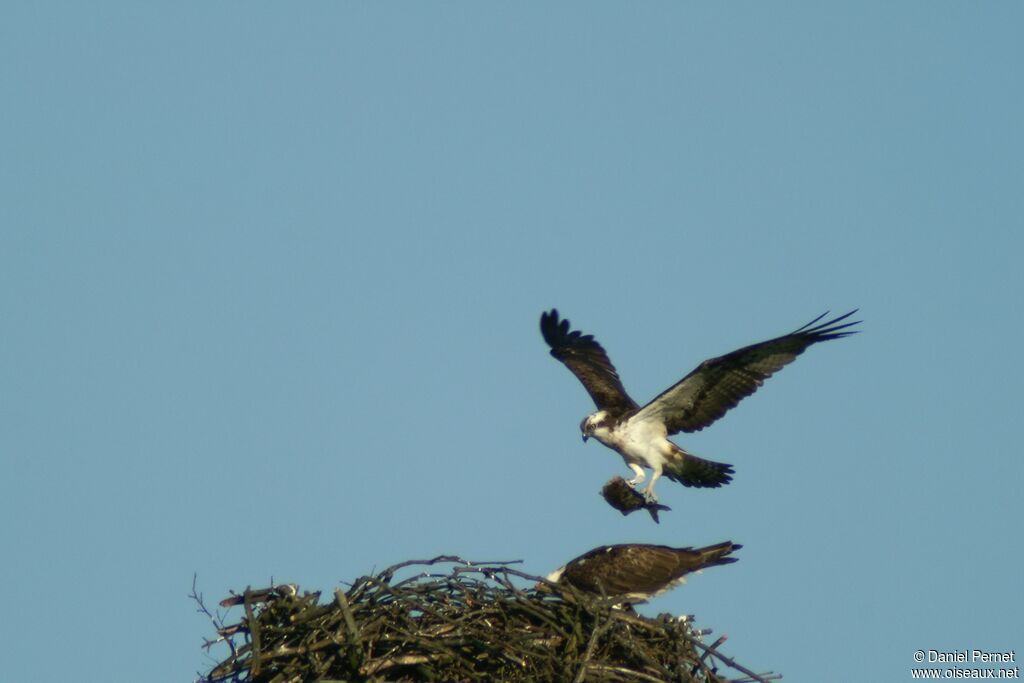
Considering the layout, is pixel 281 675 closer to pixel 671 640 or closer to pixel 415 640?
pixel 415 640

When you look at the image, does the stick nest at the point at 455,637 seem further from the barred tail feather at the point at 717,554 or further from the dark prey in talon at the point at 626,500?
the dark prey in talon at the point at 626,500

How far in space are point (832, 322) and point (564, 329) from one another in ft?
10.5

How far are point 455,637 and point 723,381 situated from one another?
3973mm

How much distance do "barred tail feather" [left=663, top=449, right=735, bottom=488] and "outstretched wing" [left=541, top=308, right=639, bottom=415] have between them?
1.21 meters

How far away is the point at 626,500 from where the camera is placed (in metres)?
11.6

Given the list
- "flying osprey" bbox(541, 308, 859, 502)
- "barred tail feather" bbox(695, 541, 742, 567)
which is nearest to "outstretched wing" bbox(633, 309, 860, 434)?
"flying osprey" bbox(541, 308, 859, 502)

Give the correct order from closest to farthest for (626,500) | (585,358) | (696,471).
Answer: (626,500) → (696,471) → (585,358)

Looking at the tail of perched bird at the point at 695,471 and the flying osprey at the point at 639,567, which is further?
the tail of perched bird at the point at 695,471

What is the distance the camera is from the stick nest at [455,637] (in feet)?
28.5

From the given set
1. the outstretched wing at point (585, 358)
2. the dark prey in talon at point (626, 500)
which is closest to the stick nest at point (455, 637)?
the dark prey in talon at point (626, 500)

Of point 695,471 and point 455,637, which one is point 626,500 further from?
point 455,637

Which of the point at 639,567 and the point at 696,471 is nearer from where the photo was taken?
the point at 639,567

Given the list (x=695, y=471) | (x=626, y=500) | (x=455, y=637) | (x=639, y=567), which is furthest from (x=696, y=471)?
(x=455, y=637)

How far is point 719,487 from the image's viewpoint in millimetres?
12289
